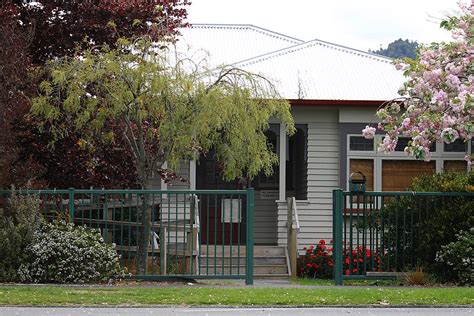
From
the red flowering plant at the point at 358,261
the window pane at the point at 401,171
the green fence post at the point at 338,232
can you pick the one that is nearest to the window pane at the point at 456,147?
the window pane at the point at 401,171

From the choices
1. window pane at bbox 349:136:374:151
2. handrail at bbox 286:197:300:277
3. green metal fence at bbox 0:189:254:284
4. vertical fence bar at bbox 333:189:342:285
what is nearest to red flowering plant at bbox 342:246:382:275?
vertical fence bar at bbox 333:189:342:285

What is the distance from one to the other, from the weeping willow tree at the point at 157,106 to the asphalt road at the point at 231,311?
4560mm

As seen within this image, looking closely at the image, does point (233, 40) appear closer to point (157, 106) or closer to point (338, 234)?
point (157, 106)

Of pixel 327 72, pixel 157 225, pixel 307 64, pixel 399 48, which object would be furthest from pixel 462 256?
pixel 399 48

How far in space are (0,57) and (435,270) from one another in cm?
869

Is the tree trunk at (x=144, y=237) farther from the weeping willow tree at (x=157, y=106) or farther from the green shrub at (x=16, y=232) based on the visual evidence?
the green shrub at (x=16, y=232)

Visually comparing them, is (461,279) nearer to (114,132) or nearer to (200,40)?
(114,132)

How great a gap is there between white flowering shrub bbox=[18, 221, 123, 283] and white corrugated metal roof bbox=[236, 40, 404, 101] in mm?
7414

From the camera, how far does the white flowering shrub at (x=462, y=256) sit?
16312 mm

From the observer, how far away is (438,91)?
16656 mm

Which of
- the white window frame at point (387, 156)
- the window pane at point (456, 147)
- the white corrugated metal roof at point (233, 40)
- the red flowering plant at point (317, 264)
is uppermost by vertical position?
the white corrugated metal roof at point (233, 40)

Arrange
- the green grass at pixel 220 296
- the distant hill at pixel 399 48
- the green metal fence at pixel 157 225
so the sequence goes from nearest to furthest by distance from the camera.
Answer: the green grass at pixel 220 296
the green metal fence at pixel 157 225
the distant hill at pixel 399 48

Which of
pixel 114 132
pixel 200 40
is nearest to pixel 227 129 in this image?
pixel 114 132

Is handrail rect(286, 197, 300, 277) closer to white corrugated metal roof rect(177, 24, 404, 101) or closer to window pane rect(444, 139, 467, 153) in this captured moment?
white corrugated metal roof rect(177, 24, 404, 101)
